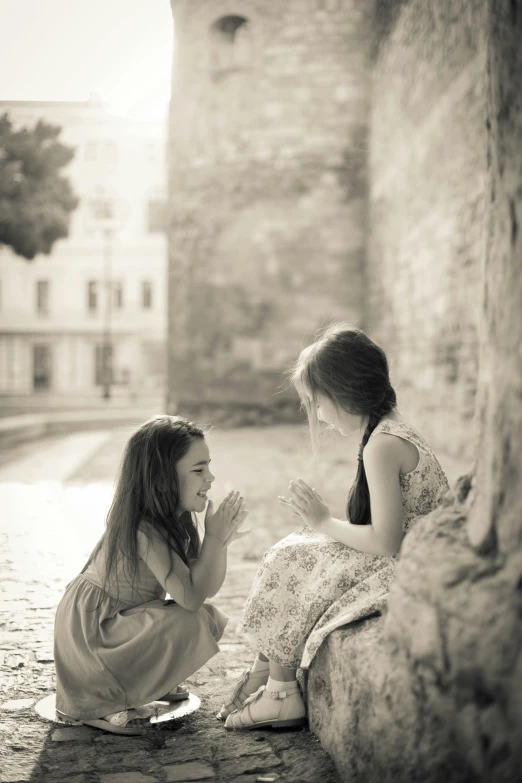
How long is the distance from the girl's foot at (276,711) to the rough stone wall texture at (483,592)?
0.48 metres

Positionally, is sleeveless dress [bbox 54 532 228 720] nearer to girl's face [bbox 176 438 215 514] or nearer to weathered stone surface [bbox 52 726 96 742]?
weathered stone surface [bbox 52 726 96 742]

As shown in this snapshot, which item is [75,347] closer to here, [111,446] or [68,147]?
[68,147]

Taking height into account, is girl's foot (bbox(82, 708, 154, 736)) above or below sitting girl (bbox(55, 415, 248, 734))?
below

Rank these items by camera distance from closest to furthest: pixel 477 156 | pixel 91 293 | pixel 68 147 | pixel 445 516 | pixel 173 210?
pixel 445 516 → pixel 477 156 → pixel 173 210 → pixel 68 147 → pixel 91 293

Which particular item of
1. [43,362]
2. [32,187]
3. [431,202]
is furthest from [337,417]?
[43,362]

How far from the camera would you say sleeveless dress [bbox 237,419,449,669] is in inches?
83.4

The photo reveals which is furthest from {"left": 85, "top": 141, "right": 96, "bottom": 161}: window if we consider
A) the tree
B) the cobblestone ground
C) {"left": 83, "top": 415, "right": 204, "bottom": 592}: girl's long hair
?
{"left": 83, "top": 415, "right": 204, "bottom": 592}: girl's long hair

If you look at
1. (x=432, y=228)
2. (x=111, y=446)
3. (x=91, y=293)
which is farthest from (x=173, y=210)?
(x=91, y=293)

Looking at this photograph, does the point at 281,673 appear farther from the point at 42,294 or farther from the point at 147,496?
the point at 42,294

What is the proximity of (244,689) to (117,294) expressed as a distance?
31.9 m

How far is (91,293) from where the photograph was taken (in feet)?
109

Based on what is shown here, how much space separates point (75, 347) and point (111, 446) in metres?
23.3

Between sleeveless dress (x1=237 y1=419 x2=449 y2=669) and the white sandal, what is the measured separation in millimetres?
177

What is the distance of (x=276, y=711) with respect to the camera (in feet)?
7.19
